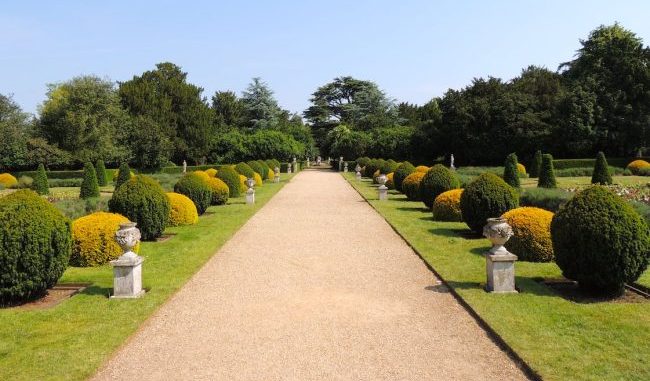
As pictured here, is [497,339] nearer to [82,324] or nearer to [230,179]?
[82,324]

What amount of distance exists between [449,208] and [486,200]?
3577 mm

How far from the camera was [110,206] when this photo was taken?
13562 millimetres

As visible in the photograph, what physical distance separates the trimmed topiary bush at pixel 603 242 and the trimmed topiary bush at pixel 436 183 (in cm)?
1097

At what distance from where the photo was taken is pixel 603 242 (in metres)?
7.58

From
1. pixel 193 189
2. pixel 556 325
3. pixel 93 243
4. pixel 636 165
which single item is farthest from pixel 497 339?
pixel 636 165

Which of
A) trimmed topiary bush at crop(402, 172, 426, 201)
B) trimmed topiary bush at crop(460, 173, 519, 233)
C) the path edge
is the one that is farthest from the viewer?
trimmed topiary bush at crop(402, 172, 426, 201)

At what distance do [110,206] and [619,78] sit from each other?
4571 centimetres

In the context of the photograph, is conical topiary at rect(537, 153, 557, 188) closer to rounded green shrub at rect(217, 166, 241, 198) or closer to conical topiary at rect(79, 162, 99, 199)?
rounded green shrub at rect(217, 166, 241, 198)

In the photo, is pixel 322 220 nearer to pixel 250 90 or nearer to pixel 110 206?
pixel 110 206

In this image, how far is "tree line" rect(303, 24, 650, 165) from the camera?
45219 mm

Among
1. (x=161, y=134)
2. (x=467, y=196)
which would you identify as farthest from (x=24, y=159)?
(x=467, y=196)

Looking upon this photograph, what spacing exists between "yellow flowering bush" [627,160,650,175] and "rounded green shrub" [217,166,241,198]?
101ft

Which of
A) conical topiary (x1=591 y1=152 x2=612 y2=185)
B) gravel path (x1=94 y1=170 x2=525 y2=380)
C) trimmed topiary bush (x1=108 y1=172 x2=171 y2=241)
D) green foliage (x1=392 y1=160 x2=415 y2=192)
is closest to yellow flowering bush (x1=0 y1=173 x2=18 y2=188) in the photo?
green foliage (x1=392 y1=160 x2=415 y2=192)

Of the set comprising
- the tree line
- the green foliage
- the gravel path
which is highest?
the tree line
